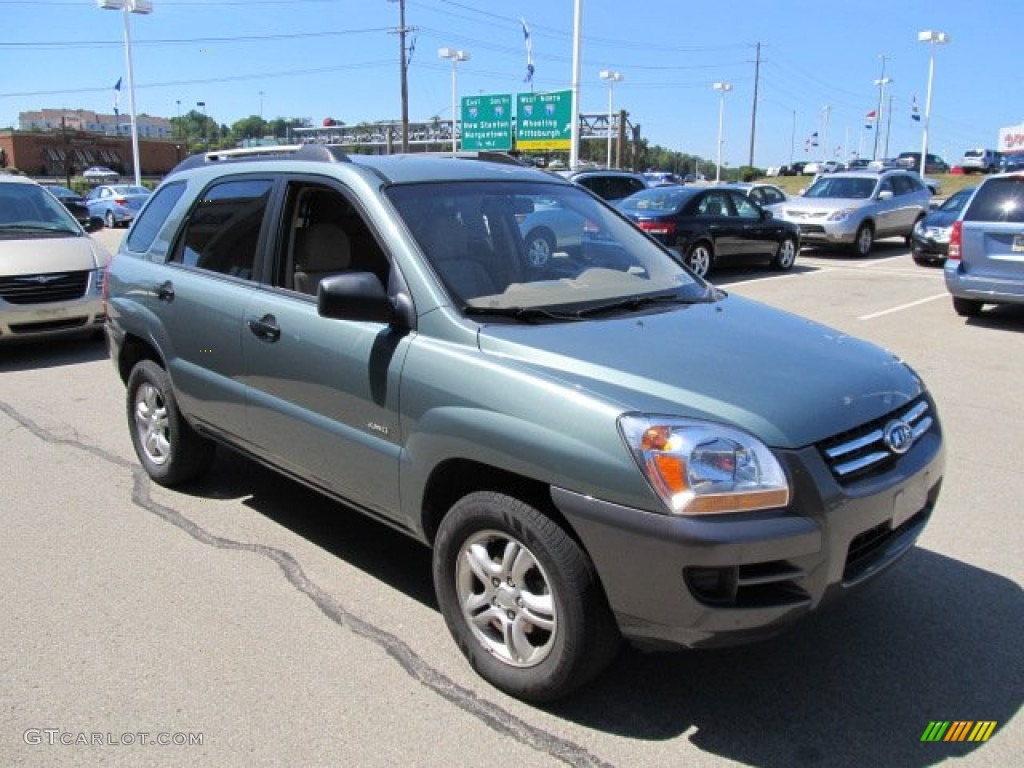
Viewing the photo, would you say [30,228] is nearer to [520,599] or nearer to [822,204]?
[520,599]

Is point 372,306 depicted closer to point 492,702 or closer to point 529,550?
point 529,550

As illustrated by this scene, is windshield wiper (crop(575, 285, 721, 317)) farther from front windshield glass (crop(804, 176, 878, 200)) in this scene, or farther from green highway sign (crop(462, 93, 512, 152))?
green highway sign (crop(462, 93, 512, 152))

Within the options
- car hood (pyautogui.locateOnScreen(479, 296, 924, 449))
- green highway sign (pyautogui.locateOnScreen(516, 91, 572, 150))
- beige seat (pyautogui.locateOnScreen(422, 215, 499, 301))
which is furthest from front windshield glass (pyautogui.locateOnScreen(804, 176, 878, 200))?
green highway sign (pyautogui.locateOnScreen(516, 91, 572, 150))

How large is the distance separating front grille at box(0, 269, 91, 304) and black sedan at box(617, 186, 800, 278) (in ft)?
26.8

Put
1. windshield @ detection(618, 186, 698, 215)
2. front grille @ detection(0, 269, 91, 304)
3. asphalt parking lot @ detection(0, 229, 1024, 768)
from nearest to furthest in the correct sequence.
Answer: asphalt parking lot @ detection(0, 229, 1024, 768) < front grille @ detection(0, 269, 91, 304) < windshield @ detection(618, 186, 698, 215)

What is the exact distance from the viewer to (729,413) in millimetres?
2670

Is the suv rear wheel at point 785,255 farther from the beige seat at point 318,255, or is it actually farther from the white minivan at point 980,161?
the white minivan at point 980,161

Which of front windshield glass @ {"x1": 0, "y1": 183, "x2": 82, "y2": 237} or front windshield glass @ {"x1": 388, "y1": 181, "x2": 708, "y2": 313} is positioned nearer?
front windshield glass @ {"x1": 388, "y1": 181, "x2": 708, "y2": 313}

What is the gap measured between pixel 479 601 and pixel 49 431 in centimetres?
463

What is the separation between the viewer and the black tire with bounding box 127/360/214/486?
490cm

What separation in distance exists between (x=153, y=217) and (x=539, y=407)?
355 centimetres

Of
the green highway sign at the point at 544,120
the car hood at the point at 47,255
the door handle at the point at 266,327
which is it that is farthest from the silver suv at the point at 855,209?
the green highway sign at the point at 544,120

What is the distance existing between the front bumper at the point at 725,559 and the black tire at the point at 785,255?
1407 centimetres

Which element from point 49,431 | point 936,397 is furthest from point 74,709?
point 936,397
